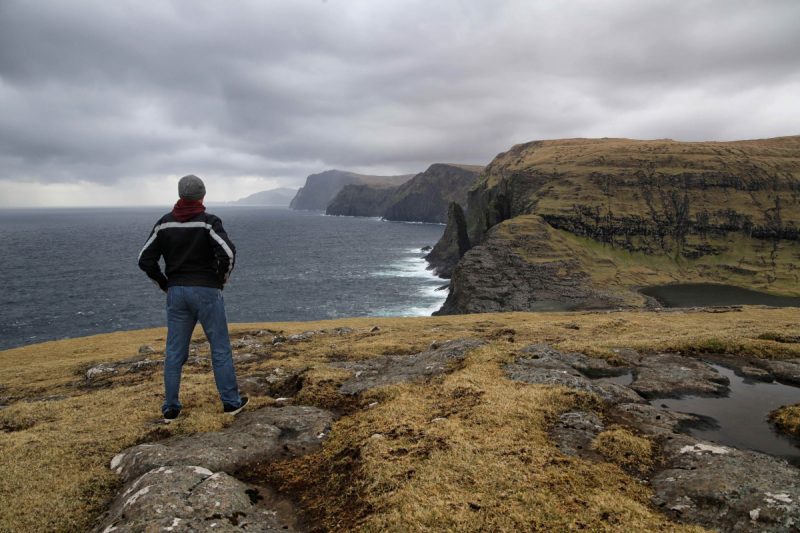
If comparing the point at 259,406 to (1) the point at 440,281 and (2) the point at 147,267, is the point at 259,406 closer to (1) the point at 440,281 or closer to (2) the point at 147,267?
(2) the point at 147,267

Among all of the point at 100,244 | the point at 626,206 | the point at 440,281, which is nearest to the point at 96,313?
the point at 440,281

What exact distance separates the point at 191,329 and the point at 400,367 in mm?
6931

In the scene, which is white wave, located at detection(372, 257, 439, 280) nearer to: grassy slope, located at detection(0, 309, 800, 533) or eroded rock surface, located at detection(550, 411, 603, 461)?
grassy slope, located at detection(0, 309, 800, 533)

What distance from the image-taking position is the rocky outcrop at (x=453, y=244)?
121562 millimetres

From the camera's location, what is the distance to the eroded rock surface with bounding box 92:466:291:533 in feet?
15.8

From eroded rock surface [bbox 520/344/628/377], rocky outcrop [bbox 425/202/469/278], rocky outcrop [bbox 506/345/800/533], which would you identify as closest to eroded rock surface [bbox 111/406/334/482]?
rocky outcrop [bbox 506/345/800/533]

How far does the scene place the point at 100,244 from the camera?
154 meters

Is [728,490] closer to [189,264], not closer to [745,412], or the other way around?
[745,412]

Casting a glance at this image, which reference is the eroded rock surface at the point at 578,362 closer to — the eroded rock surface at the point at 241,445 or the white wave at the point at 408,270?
the eroded rock surface at the point at 241,445

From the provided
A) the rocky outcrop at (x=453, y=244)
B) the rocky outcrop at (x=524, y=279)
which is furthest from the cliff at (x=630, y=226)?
the rocky outcrop at (x=453, y=244)

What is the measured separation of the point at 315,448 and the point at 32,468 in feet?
15.7

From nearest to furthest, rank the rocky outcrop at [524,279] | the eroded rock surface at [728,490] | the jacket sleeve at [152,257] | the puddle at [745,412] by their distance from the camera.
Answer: the eroded rock surface at [728,490]
the puddle at [745,412]
the jacket sleeve at [152,257]
the rocky outcrop at [524,279]

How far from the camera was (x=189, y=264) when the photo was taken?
8.08m

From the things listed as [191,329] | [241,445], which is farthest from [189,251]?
[241,445]
